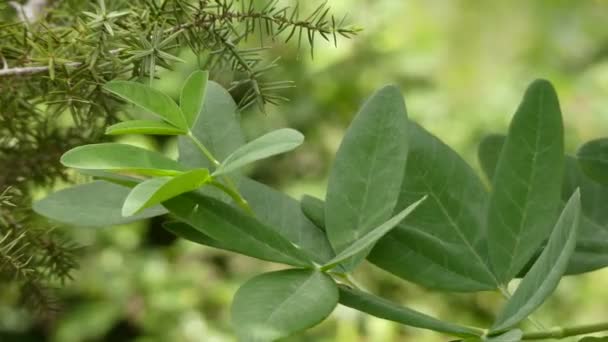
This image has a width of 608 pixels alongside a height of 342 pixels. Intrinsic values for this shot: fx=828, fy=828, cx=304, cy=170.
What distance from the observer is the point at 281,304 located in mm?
299

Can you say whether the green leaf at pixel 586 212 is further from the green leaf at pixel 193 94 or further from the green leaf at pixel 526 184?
the green leaf at pixel 193 94

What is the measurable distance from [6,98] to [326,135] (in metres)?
1.80

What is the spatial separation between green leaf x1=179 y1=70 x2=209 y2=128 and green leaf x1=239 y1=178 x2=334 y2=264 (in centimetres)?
5

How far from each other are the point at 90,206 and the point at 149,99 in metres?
0.05

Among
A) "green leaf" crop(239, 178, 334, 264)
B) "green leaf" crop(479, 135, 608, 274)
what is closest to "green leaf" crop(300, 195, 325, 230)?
"green leaf" crop(239, 178, 334, 264)

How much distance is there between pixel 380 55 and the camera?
225 centimetres

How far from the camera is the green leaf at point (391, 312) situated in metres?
0.33

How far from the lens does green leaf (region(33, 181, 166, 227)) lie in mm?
333

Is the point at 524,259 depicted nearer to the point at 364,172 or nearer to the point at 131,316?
the point at 364,172

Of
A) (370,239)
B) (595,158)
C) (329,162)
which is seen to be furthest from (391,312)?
(329,162)

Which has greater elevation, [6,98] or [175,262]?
[6,98]

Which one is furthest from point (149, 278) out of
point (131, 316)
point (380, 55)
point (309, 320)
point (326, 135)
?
point (309, 320)

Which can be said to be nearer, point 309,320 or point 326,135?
point 309,320

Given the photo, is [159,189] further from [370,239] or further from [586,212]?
[586,212]
